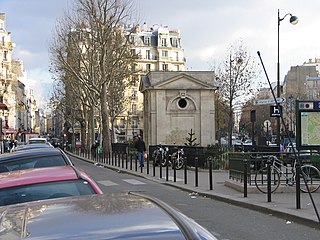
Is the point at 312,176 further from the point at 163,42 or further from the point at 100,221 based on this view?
the point at 163,42

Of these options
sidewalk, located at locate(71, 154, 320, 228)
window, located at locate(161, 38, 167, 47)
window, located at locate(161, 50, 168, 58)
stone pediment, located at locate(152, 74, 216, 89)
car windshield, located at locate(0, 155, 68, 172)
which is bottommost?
sidewalk, located at locate(71, 154, 320, 228)

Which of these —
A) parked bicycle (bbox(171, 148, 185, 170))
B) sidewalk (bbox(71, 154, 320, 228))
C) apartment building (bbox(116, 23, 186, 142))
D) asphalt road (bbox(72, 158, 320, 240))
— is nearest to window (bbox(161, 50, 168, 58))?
apartment building (bbox(116, 23, 186, 142))

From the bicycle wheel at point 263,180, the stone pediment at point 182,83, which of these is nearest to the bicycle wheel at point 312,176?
the bicycle wheel at point 263,180

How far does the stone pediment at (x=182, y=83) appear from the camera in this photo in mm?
43094

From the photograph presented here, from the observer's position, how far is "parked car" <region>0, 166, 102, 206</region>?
537 cm

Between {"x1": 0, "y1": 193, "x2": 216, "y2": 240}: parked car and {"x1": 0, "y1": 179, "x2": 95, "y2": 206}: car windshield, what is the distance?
198 cm

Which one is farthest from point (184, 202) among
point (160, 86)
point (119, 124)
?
point (119, 124)

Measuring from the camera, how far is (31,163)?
28.3 feet

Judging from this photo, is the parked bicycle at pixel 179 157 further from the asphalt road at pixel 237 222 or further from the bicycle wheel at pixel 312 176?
the bicycle wheel at pixel 312 176

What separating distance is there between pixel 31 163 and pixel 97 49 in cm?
4109

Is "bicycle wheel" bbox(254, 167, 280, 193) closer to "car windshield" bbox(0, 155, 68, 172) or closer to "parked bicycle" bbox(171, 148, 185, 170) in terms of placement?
"car windshield" bbox(0, 155, 68, 172)

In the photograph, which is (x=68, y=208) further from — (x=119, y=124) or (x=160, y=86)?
(x=119, y=124)

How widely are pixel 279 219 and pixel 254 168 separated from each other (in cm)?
437

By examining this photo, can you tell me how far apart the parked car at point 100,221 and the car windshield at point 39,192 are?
1.98 m
